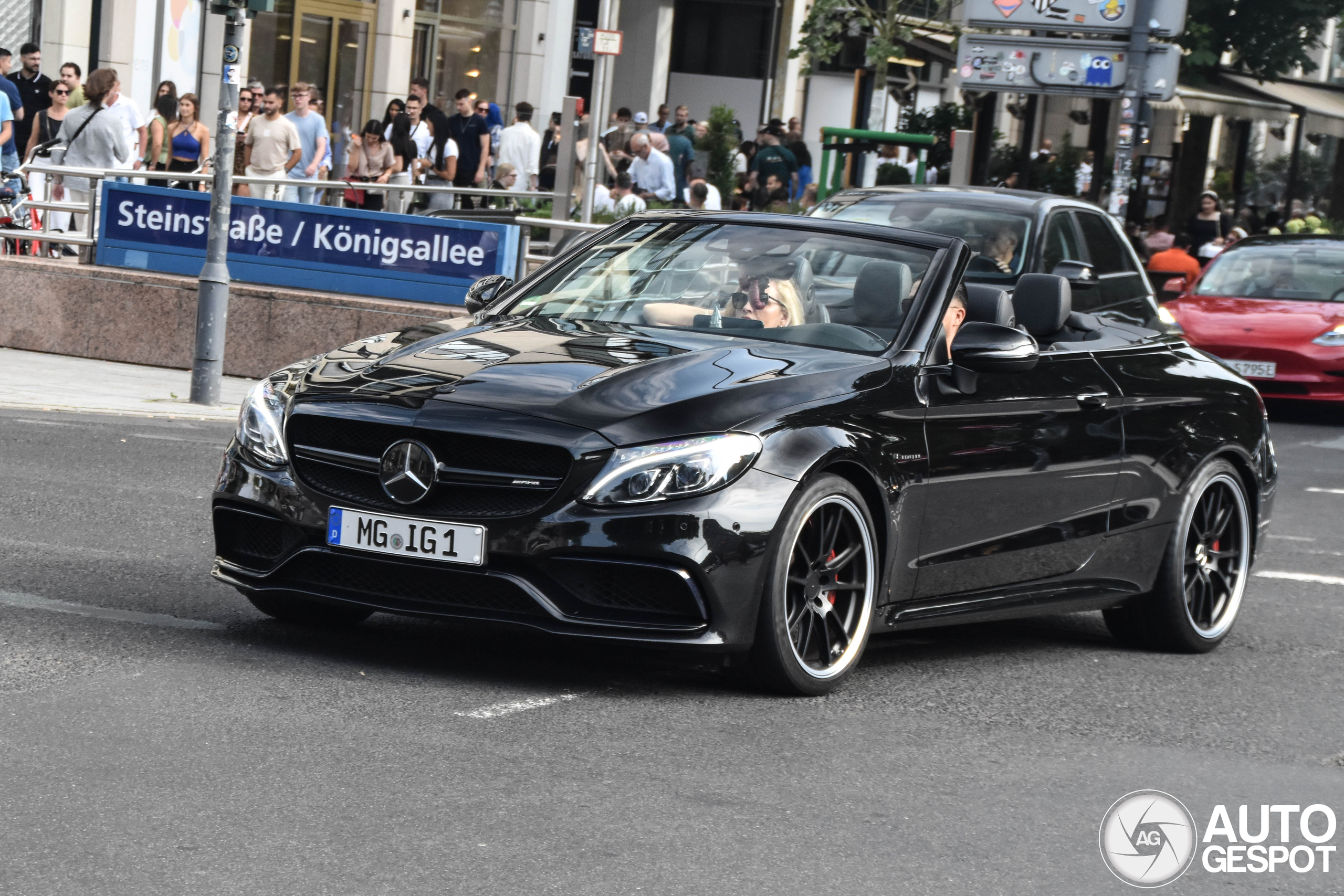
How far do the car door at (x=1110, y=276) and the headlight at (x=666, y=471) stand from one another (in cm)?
799

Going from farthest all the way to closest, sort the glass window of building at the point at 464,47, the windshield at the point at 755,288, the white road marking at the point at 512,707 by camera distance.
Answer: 1. the glass window of building at the point at 464,47
2. the windshield at the point at 755,288
3. the white road marking at the point at 512,707

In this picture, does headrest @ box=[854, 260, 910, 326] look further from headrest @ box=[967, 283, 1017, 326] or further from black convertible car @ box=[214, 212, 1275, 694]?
headrest @ box=[967, 283, 1017, 326]

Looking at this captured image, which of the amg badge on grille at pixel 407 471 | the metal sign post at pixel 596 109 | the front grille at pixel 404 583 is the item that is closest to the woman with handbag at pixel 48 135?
the metal sign post at pixel 596 109

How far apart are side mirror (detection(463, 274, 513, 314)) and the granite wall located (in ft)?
26.5

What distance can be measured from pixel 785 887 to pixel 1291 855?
4.62ft

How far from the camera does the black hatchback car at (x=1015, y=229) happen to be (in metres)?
13.1

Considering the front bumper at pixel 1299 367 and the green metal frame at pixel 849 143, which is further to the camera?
the green metal frame at pixel 849 143

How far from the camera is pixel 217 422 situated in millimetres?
13438

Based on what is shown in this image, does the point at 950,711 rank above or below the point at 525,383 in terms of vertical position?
below

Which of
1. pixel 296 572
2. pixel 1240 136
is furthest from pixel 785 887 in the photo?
pixel 1240 136

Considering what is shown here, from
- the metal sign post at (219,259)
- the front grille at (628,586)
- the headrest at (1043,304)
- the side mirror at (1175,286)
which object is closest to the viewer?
the front grille at (628,586)

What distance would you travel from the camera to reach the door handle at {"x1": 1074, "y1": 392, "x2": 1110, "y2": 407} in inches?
284

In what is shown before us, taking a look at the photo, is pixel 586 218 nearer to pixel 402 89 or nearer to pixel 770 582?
pixel 770 582

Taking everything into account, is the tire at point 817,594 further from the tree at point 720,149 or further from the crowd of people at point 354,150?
the tree at point 720,149
